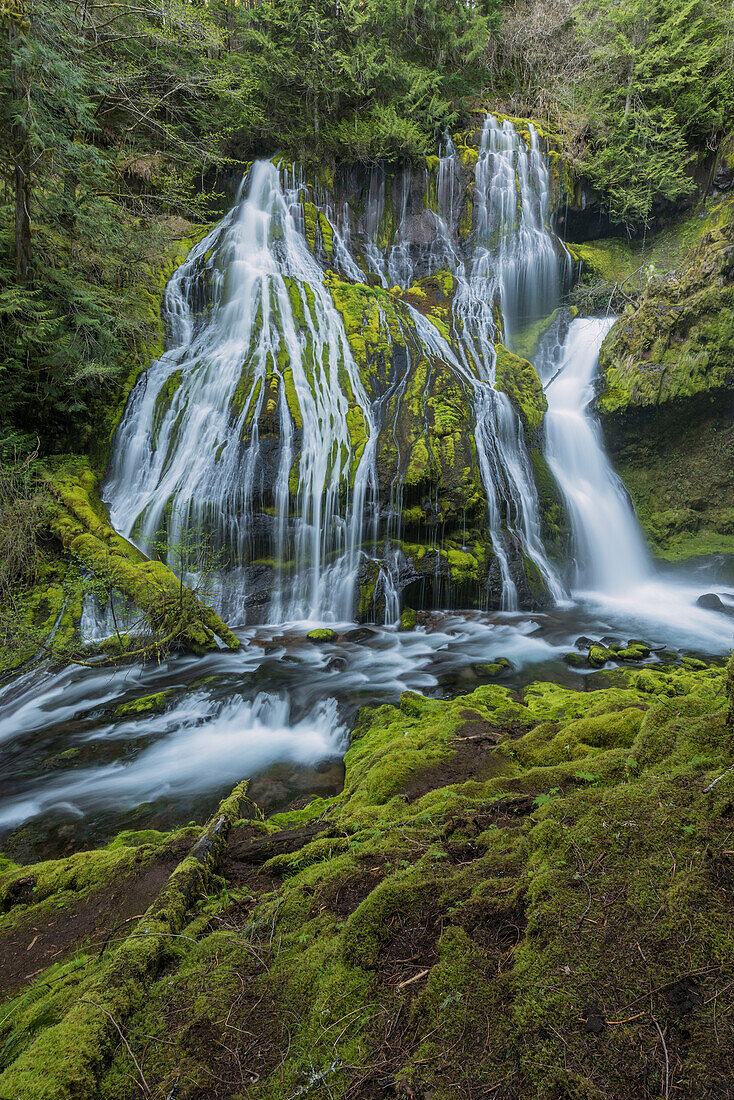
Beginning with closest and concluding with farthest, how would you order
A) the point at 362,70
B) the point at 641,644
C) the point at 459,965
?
1. the point at 459,965
2. the point at 641,644
3. the point at 362,70

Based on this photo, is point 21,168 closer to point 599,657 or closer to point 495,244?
point 599,657

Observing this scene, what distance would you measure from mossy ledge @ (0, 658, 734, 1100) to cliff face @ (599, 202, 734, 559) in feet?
40.9

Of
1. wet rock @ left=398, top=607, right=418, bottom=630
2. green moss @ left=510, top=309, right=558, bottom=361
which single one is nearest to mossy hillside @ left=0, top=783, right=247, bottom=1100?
wet rock @ left=398, top=607, right=418, bottom=630

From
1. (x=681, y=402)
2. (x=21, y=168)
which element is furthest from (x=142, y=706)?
(x=681, y=402)

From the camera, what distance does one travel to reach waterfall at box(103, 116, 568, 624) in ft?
32.8

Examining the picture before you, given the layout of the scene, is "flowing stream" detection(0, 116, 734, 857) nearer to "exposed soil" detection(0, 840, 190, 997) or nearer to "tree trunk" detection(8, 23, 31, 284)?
"exposed soil" detection(0, 840, 190, 997)

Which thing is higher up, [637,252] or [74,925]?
[637,252]

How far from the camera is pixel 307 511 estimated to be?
33.9 ft

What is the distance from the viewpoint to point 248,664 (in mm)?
7512

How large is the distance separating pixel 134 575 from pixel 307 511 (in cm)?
398

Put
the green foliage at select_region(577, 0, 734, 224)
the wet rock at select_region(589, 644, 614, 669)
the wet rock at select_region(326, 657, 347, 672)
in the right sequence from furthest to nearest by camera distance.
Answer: the green foliage at select_region(577, 0, 734, 224) → the wet rock at select_region(326, 657, 347, 672) → the wet rock at select_region(589, 644, 614, 669)

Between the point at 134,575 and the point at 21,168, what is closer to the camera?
the point at 134,575

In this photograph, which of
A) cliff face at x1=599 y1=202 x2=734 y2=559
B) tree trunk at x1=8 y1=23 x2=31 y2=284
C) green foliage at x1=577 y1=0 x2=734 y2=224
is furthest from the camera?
green foliage at x1=577 y1=0 x2=734 y2=224

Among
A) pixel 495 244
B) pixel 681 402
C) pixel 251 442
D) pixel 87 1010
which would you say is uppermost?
pixel 495 244
